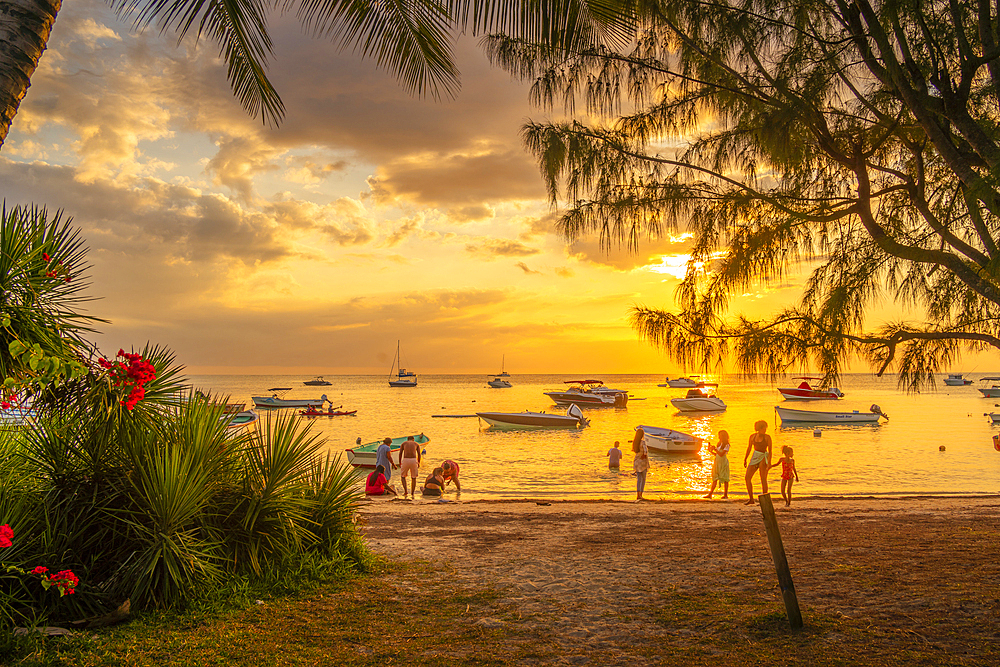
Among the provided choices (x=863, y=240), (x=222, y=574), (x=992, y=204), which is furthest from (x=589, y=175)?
(x=222, y=574)

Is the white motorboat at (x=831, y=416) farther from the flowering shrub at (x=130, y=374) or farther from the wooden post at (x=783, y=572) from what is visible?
the flowering shrub at (x=130, y=374)

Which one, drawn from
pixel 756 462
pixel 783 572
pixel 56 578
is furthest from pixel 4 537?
pixel 756 462

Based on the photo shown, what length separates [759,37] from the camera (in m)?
5.84

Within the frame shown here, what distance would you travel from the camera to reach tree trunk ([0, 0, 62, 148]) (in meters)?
3.86

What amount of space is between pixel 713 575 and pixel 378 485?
10752mm

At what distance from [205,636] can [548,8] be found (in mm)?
6137

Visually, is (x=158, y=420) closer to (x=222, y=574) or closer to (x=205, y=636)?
(x=222, y=574)

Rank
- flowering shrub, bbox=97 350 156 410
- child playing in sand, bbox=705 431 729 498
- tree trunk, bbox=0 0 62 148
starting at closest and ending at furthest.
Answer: tree trunk, bbox=0 0 62 148, flowering shrub, bbox=97 350 156 410, child playing in sand, bbox=705 431 729 498

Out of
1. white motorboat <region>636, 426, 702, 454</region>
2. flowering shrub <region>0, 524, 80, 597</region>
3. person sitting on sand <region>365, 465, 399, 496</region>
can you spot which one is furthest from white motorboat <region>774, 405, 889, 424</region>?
flowering shrub <region>0, 524, 80, 597</region>

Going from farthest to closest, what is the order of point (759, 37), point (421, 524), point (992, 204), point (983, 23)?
point (421, 524) < point (759, 37) < point (983, 23) < point (992, 204)

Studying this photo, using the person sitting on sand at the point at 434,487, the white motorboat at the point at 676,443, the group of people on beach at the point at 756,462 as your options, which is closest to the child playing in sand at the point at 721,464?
the group of people on beach at the point at 756,462

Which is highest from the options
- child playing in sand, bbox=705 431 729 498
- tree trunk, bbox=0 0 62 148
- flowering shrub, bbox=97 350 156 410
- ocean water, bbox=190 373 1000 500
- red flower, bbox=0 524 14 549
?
tree trunk, bbox=0 0 62 148

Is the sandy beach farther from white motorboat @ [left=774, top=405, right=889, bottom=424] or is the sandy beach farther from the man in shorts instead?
white motorboat @ [left=774, top=405, right=889, bottom=424]

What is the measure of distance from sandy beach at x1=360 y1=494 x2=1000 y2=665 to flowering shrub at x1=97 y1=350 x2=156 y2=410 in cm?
346
